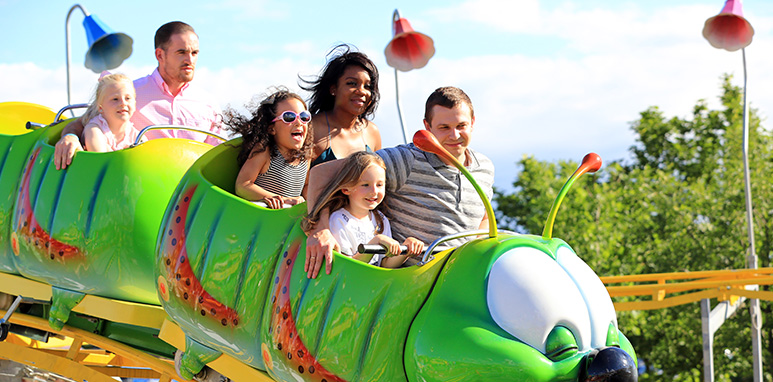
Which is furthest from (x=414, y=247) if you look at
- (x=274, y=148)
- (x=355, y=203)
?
(x=274, y=148)

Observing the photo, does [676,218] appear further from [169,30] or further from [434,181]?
[434,181]

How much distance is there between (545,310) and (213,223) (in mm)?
1305

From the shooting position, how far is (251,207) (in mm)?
2793

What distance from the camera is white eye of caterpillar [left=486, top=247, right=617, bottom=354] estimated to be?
6.58 ft

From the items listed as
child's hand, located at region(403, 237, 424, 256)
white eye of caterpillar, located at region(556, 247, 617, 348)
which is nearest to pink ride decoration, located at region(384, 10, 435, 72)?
child's hand, located at region(403, 237, 424, 256)

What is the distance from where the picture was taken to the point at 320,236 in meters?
2.42

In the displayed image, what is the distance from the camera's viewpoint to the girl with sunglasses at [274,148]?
10.1 ft

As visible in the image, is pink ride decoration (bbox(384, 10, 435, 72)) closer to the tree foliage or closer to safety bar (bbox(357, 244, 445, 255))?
safety bar (bbox(357, 244, 445, 255))

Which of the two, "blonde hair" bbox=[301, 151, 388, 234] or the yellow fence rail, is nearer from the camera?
"blonde hair" bbox=[301, 151, 388, 234]

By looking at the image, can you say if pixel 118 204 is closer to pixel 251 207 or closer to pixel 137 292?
pixel 137 292

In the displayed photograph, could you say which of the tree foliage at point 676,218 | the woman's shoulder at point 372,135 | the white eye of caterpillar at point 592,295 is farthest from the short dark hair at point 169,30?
the tree foliage at point 676,218

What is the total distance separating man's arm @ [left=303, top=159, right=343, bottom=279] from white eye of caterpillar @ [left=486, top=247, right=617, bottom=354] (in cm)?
52

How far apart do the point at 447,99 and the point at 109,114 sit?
1.88 meters

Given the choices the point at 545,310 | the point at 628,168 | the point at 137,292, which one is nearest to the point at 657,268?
the point at 628,168
